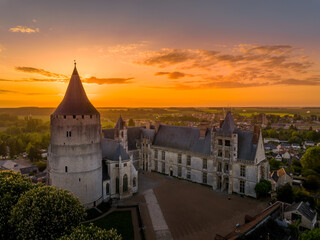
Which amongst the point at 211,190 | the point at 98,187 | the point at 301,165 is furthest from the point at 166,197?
the point at 301,165

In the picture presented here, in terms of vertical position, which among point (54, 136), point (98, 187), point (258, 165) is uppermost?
point (54, 136)

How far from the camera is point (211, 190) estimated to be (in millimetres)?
51500

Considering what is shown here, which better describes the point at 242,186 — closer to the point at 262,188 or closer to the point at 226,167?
the point at 262,188

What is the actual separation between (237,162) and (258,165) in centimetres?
436

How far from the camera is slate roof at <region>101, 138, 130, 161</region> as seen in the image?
152 ft

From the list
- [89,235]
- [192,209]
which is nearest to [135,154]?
[192,209]

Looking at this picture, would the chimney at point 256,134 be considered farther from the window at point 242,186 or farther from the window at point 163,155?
the window at point 163,155

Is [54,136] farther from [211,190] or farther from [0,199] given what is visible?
[211,190]

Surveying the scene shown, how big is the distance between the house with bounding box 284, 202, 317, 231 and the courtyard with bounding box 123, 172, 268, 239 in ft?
19.0

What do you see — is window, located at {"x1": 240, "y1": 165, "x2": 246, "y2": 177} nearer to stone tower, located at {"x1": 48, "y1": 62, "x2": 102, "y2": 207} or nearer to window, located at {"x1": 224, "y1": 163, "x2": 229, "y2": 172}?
window, located at {"x1": 224, "y1": 163, "x2": 229, "y2": 172}

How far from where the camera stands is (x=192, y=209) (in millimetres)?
42344

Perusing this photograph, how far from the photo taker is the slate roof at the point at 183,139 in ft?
185

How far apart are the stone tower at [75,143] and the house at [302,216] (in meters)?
35.8

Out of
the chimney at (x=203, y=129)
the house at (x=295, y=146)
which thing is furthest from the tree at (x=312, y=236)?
the house at (x=295, y=146)
